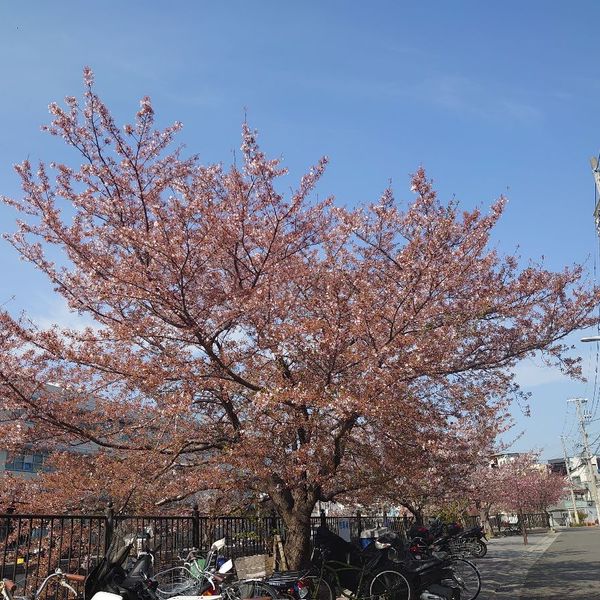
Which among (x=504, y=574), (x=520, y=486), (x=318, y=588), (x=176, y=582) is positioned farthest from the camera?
(x=520, y=486)

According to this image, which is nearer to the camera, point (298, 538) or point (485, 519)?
point (298, 538)

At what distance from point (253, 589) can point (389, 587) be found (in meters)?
2.32

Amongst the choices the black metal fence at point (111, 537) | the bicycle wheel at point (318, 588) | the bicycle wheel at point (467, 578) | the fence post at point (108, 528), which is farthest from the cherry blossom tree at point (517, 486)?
the fence post at point (108, 528)

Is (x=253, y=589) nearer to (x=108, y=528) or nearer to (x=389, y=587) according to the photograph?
(x=108, y=528)

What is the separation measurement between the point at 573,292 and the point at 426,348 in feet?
12.7

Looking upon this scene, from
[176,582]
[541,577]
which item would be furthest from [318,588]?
[541,577]

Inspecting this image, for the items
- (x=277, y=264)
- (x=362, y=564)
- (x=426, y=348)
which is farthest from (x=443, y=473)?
(x=277, y=264)

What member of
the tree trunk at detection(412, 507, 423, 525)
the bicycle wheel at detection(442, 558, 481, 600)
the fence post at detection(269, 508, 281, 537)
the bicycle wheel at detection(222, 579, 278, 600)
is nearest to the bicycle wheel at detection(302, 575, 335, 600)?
the bicycle wheel at detection(222, 579, 278, 600)

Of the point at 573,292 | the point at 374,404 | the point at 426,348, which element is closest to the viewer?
the point at 374,404

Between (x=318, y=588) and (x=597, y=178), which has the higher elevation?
(x=597, y=178)

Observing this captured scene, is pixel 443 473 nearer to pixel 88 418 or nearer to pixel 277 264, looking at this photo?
pixel 277 264

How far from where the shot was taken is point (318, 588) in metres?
8.10

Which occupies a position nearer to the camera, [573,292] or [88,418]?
[88,418]

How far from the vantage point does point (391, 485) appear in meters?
10.0
